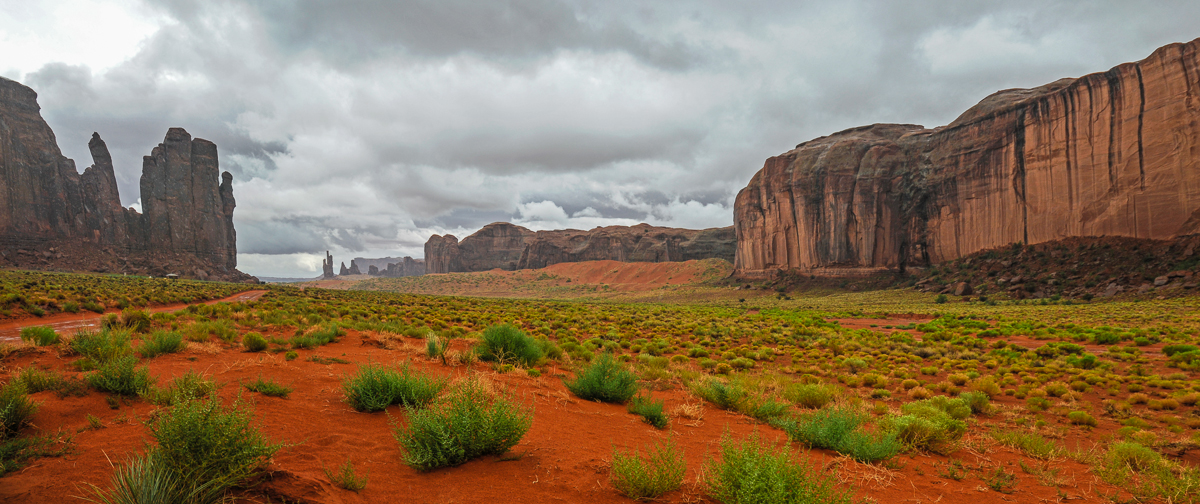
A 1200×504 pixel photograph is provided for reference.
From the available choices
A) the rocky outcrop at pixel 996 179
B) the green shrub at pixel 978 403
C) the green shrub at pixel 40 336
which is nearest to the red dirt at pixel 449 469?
the green shrub at pixel 40 336

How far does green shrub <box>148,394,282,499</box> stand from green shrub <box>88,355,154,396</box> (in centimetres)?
332

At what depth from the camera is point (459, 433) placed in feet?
14.4

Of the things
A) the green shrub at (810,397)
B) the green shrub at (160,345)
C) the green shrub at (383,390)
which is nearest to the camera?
the green shrub at (383,390)

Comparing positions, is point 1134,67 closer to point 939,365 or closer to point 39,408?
point 939,365

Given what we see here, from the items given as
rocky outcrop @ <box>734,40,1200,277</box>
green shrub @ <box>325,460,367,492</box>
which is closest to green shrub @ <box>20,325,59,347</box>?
green shrub @ <box>325,460,367,492</box>

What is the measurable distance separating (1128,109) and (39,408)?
2540 inches

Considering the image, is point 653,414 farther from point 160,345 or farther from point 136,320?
point 136,320

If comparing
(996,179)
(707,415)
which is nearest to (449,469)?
(707,415)

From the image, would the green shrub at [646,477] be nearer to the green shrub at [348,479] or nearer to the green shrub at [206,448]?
the green shrub at [348,479]

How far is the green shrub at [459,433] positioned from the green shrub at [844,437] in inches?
154

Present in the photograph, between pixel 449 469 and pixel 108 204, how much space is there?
125205 mm

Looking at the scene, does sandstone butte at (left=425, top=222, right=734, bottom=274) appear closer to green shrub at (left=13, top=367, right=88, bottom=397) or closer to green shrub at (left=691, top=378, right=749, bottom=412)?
green shrub at (left=691, top=378, right=749, bottom=412)

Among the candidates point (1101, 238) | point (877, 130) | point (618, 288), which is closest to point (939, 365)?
point (1101, 238)

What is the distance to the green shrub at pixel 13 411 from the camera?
4.20 metres
